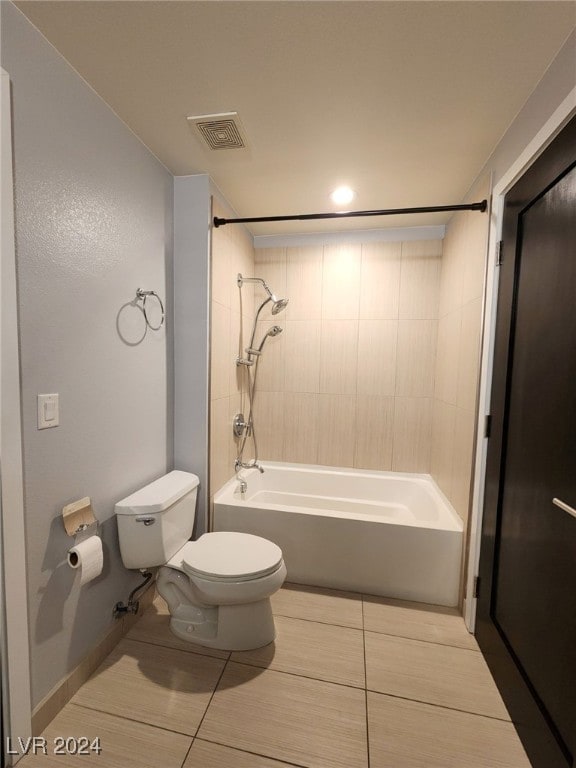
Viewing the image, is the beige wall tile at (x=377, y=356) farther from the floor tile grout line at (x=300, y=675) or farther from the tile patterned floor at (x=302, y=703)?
the floor tile grout line at (x=300, y=675)

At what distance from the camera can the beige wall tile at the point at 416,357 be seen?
2529 mm

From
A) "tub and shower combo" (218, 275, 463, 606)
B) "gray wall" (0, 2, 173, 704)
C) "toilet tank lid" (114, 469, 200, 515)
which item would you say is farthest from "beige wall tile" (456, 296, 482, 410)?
"gray wall" (0, 2, 173, 704)

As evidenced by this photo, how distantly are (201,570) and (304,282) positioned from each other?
2081mm

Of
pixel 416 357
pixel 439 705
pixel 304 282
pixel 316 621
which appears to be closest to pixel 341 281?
pixel 304 282

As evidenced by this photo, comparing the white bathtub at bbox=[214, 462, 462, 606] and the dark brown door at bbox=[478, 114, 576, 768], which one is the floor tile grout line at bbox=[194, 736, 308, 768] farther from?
the white bathtub at bbox=[214, 462, 462, 606]

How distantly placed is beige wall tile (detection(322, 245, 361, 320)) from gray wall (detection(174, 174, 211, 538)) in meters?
1.06

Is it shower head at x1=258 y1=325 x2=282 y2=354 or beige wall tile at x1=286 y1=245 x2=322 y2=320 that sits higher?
beige wall tile at x1=286 y1=245 x2=322 y2=320

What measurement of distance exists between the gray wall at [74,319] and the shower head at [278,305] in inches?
39.1

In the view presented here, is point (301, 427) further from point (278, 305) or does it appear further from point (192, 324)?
point (192, 324)

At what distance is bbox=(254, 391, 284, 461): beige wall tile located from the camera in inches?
110

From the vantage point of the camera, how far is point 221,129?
58.3 inches

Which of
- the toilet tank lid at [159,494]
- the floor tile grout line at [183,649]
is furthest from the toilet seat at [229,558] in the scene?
the floor tile grout line at [183,649]

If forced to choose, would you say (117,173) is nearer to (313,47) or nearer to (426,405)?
(313,47)

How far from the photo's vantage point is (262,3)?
97 centimetres
